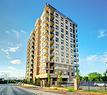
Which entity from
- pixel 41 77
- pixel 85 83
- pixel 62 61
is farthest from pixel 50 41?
pixel 85 83

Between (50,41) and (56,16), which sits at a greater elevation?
(56,16)

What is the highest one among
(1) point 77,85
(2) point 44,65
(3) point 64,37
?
(3) point 64,37

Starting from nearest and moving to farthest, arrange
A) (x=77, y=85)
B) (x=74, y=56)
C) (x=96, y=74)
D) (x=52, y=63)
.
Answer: (x=77, y=85)
(x=52, y=63)
(x=74, y=56)
(x=96, y=74)

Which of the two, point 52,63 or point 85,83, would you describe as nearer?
point 85,83

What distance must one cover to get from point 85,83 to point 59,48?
4883cm

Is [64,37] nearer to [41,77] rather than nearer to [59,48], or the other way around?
[59,48]

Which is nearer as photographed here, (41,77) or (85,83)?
(85,83)

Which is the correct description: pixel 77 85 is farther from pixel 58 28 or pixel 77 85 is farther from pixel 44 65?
pixel 58 28

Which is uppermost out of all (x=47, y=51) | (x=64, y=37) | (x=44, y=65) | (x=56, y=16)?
(x=56, y=16)

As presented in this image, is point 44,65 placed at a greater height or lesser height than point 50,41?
lesser

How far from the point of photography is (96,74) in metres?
159

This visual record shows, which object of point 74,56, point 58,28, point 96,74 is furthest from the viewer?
point 96,74

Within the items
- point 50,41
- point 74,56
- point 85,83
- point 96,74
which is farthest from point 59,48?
point 96,74

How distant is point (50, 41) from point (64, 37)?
8625mm
